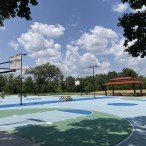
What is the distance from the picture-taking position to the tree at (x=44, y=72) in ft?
307

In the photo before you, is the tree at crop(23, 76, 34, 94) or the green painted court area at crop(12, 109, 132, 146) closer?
the green painted court area at crop(12, 109, 132, 146)

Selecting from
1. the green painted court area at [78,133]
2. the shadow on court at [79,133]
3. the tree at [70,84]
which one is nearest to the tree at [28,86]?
the tree at [70,84]

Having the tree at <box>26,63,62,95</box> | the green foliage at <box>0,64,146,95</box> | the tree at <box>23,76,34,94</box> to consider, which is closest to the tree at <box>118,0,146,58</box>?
the tree at <box>23,76,34,94</box>

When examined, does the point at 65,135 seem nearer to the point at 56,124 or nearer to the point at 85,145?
the point at 85,145

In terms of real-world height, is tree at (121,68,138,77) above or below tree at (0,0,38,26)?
above

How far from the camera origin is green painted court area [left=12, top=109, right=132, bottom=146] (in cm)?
1296

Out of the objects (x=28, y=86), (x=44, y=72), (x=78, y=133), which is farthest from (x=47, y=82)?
(x=78, y=133)

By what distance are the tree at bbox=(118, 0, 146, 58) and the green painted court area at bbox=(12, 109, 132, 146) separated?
444cm

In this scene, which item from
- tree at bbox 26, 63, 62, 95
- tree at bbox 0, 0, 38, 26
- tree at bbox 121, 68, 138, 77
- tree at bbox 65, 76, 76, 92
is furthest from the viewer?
tree at bbox 121, 68, 138, 77

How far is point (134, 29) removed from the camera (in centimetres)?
1314

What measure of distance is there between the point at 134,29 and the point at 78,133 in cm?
632

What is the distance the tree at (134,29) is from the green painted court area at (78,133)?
175 inches

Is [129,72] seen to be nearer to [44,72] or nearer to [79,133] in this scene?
[44,72]

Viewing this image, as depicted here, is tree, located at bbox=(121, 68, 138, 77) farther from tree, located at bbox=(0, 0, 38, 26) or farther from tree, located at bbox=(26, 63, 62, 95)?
tree, located at bbox=(0, 0, 38, 26)
